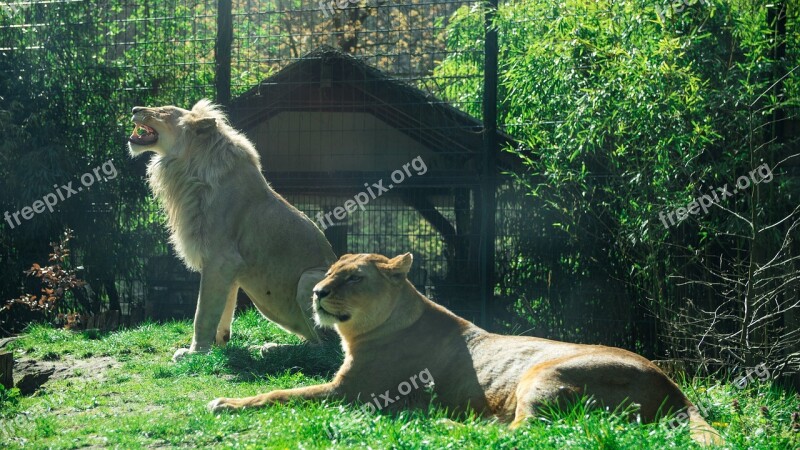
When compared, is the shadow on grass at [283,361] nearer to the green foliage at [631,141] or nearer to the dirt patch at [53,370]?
the dirt patch at [53,370]

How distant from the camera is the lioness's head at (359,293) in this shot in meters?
5.80

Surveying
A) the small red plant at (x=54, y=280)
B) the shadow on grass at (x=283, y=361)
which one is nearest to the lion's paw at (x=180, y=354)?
the shadow on grass at (x=283, y=361)

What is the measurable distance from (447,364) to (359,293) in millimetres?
739

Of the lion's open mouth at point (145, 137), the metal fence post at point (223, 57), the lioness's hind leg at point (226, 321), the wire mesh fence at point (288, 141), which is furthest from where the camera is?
the metal fence post at point (223, 57)

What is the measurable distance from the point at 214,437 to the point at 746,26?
5620 millimetres

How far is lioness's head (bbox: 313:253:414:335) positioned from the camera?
5.80m

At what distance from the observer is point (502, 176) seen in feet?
31.5

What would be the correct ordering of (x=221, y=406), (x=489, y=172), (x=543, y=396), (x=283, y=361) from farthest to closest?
(x=489, y=172) < (x=283, y=361) < (x=221, y=406) < (x=543, y=396)

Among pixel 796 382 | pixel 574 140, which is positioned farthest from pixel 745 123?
pixel 796 382

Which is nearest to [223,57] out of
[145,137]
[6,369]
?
[145,137]

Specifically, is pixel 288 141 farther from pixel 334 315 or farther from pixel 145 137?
pixel 334 315

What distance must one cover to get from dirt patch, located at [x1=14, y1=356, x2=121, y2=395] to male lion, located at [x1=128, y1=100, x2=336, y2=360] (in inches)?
41.4

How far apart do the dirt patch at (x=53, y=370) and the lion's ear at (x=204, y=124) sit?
2.22 m

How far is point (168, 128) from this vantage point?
27.0 ft
